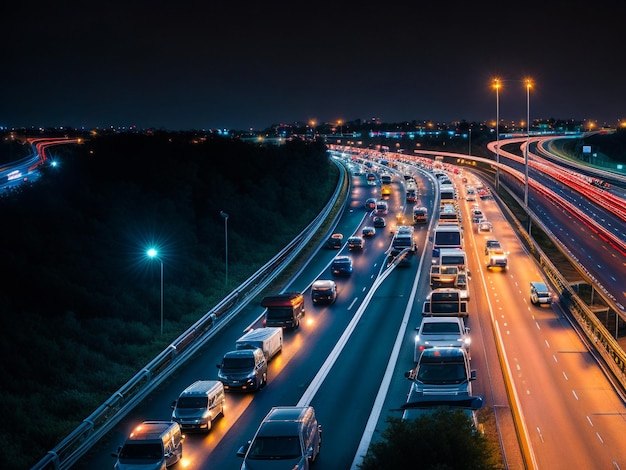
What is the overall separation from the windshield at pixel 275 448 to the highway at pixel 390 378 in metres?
2.09

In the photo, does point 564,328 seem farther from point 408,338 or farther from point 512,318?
point 408,338

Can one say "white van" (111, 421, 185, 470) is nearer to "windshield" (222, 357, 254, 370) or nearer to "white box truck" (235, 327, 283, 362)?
"windshield" (222, 357, 254, 370)

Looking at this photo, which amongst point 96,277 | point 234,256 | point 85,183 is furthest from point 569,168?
point 96,277

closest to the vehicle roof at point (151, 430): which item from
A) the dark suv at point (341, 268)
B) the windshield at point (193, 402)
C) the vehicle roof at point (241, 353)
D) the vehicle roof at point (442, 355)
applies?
the windshield at point (193, 402)

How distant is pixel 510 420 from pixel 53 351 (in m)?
18.9

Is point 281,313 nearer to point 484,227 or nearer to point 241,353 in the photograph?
point 241,353

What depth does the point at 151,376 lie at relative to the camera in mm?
29078

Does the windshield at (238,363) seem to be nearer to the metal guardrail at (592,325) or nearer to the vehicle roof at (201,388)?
the vehicle roof at (201,388)

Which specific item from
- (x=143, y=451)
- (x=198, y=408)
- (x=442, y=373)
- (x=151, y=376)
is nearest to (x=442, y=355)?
(x=442, y=373)

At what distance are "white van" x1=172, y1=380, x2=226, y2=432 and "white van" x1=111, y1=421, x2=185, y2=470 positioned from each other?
2.31 metres

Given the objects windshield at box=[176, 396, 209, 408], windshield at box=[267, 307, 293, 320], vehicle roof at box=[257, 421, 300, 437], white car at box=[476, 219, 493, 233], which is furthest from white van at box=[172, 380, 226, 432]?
white car at box=[476, 219, 493, 233]

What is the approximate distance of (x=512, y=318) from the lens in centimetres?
3881

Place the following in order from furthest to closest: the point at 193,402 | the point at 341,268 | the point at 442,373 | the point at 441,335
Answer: the point at 341,268
the point at 441,335
the point at 442,373
the point at 193,402

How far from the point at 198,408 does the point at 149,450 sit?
141 inches
